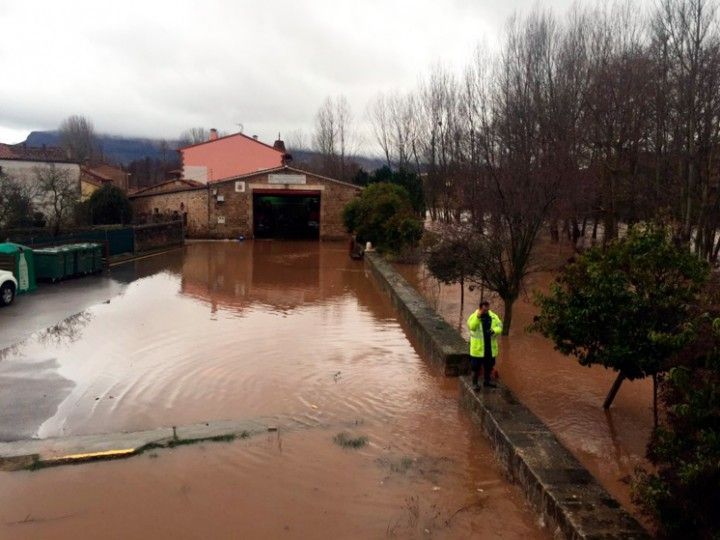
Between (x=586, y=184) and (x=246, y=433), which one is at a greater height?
(x=586, y=184)

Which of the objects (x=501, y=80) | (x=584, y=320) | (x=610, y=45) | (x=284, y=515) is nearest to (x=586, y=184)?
(x=610, y=45)

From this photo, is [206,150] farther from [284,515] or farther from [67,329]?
[284,515]

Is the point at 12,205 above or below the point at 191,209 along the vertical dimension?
below

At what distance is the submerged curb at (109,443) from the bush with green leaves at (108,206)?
2917 cm

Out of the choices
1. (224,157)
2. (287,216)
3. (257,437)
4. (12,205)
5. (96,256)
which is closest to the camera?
(257,437)

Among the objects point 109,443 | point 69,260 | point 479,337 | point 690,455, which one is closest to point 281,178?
point 69,260

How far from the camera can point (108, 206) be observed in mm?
34656

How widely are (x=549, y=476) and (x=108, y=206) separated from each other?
33.8 m

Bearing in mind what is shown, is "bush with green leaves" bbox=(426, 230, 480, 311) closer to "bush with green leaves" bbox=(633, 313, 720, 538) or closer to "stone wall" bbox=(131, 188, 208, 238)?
"bush with green leaves" bbox=(633, 313, 720, 538)

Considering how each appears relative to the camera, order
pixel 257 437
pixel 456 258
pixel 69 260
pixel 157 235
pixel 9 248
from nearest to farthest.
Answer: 1. pixel 257 437
2. pixel 456 258
3. pixel 9 248
4. pixel 69 260
5. pixel 157 235

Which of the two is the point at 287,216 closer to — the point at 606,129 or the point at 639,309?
the point at 606,129

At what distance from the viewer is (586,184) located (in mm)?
22016

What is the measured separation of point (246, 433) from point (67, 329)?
7.74 m

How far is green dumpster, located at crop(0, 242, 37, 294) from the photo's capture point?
17141 mm
